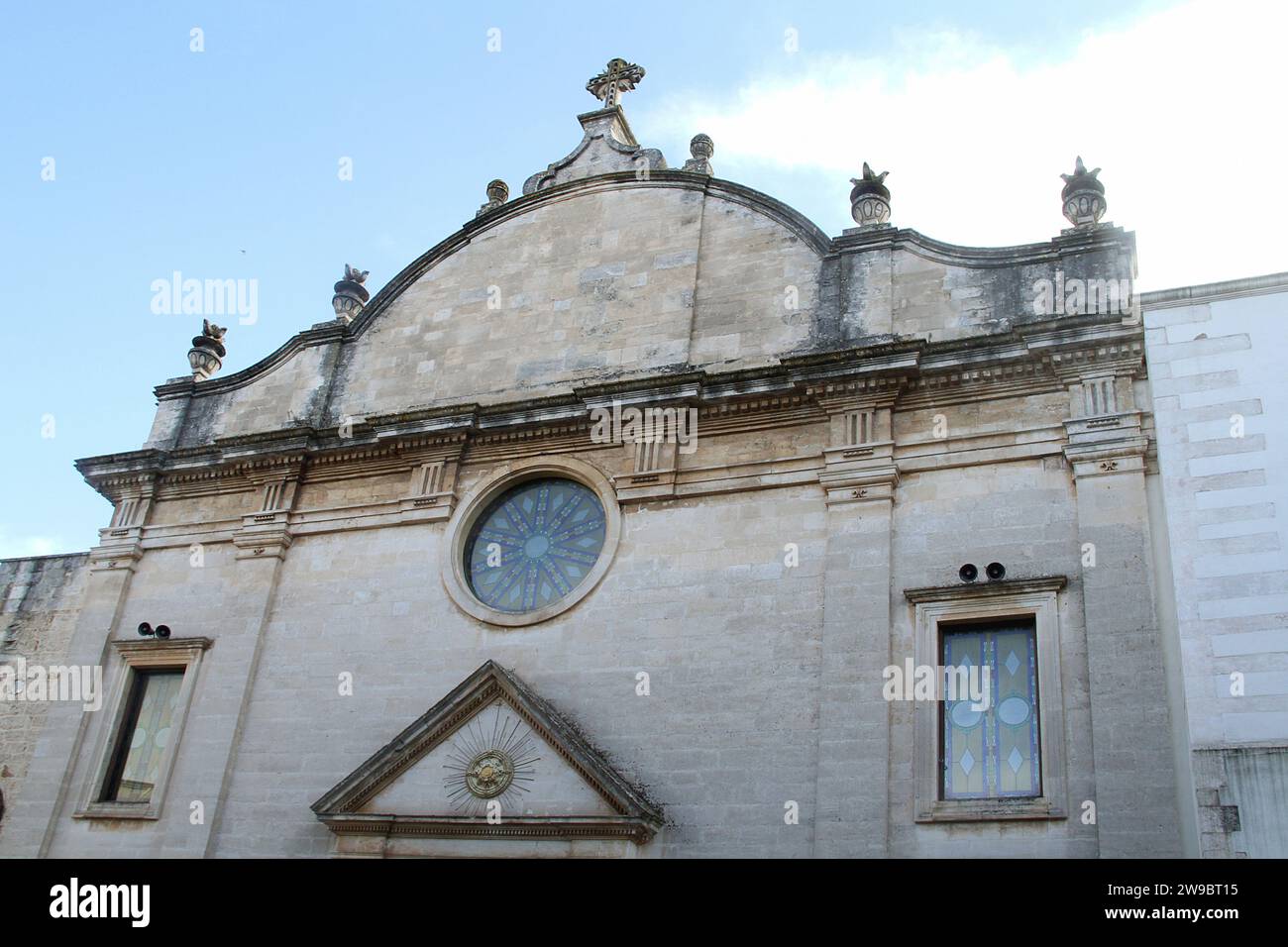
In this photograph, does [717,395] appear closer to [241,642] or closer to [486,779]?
[486,779]

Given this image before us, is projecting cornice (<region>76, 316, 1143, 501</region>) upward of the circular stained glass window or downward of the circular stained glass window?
upward

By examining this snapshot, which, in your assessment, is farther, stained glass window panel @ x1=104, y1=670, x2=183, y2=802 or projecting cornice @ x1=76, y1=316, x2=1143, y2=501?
stained glass window panel @ x1=104, y1=670, x2=183, y2=802

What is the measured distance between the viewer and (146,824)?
15.4m

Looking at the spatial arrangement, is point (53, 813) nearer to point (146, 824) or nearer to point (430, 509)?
point (146, 824)

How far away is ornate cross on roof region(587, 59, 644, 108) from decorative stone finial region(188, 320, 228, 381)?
281 inches

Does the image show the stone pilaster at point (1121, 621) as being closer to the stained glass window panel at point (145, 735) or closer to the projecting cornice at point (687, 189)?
the projecting cornice at point (687, 189)

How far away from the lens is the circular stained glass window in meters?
15.4

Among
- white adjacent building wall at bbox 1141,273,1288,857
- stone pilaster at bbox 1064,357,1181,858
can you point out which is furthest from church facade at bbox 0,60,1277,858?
white adjacent building wall at bbox 1141,273,1288,857

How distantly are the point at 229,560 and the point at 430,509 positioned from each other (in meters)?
3.16

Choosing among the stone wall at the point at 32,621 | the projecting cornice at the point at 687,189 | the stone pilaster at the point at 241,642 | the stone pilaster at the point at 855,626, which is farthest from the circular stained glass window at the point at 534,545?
the stone wall at the point at 32,621

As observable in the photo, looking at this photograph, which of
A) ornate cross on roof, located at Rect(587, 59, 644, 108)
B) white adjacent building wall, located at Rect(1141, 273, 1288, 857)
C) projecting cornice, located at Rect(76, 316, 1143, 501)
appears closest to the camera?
white adjacent building wall, located at Rect(1141, 273, 1288, 857)

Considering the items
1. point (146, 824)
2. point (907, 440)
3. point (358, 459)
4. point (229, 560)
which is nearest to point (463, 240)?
point (358, 459)

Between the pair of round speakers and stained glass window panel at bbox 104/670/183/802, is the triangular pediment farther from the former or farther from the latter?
the pair of round speakers

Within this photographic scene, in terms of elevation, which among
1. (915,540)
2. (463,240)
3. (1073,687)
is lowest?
(1073,687)
